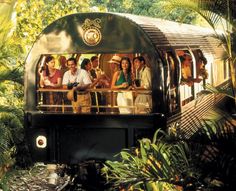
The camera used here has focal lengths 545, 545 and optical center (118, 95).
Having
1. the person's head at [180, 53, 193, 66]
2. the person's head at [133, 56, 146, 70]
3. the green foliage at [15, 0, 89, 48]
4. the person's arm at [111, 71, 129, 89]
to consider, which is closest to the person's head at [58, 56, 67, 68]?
the person's arm at [111, 71, 129, 89]

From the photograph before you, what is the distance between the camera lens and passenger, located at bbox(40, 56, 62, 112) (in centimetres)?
829

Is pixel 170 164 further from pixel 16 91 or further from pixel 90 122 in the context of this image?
pixel 16 91

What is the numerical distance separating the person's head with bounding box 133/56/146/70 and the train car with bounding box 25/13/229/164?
11 centimetres

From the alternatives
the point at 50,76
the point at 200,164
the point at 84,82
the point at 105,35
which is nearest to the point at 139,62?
the point at 105,35

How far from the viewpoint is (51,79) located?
8.32m

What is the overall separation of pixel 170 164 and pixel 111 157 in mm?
2505

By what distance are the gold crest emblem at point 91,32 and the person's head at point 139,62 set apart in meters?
0.60

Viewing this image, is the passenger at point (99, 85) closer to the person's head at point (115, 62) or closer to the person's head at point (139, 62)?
the person's head at point (115, 62)

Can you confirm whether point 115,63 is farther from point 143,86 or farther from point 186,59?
point 186,59

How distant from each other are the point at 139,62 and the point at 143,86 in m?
0.39

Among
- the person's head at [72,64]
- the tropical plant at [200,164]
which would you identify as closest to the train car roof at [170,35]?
the person's head at [72,64]

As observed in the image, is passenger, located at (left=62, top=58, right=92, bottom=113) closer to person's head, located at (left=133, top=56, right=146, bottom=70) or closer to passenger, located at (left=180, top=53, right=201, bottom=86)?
person's head, located at (left=133, top=56, right=146, bottom=70)

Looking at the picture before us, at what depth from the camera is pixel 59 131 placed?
319 inches

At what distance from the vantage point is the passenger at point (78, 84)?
808cm
